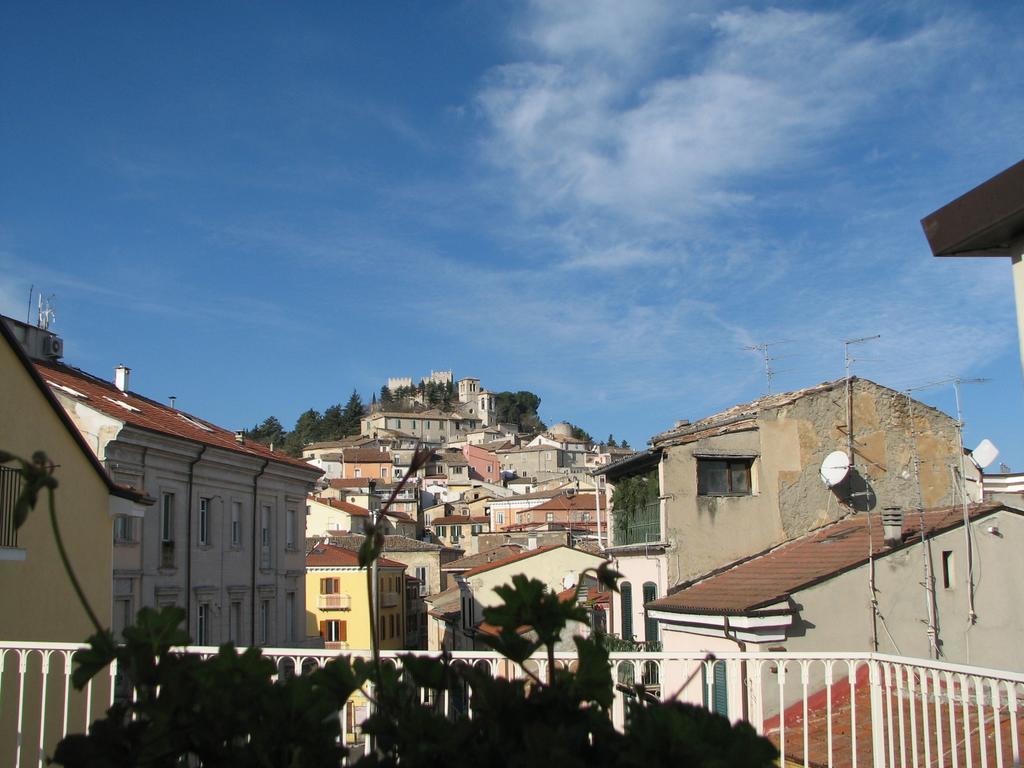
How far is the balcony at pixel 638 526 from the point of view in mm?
20938

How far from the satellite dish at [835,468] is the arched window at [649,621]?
4269mm

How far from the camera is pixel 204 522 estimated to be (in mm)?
24891

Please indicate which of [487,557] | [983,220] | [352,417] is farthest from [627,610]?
[352,417]

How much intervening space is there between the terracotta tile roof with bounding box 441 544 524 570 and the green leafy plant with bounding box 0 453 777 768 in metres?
46.5

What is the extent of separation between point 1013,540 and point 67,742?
16.6m

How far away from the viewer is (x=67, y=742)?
1995 mm

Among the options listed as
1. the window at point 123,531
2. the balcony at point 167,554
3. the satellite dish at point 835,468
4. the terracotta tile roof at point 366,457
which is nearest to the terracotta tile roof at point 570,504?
the terracotta tile roof at point 366,457

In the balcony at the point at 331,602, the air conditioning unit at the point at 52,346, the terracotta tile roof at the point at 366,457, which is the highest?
the terracotta tile roof at the point at 366,457

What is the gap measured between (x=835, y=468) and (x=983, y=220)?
49.2 ft

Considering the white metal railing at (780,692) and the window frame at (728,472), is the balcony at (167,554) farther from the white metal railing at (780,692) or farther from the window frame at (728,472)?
the white metal railing at (780,692)

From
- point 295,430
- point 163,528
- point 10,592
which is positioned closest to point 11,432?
point 10,592

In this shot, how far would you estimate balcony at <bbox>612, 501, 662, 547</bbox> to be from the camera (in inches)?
824

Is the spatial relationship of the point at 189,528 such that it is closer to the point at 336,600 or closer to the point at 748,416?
the point at 748,416

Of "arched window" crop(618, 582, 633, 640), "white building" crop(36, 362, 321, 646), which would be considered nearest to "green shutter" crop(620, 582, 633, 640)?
"arched window" crop(618, 582, 633, 640)
